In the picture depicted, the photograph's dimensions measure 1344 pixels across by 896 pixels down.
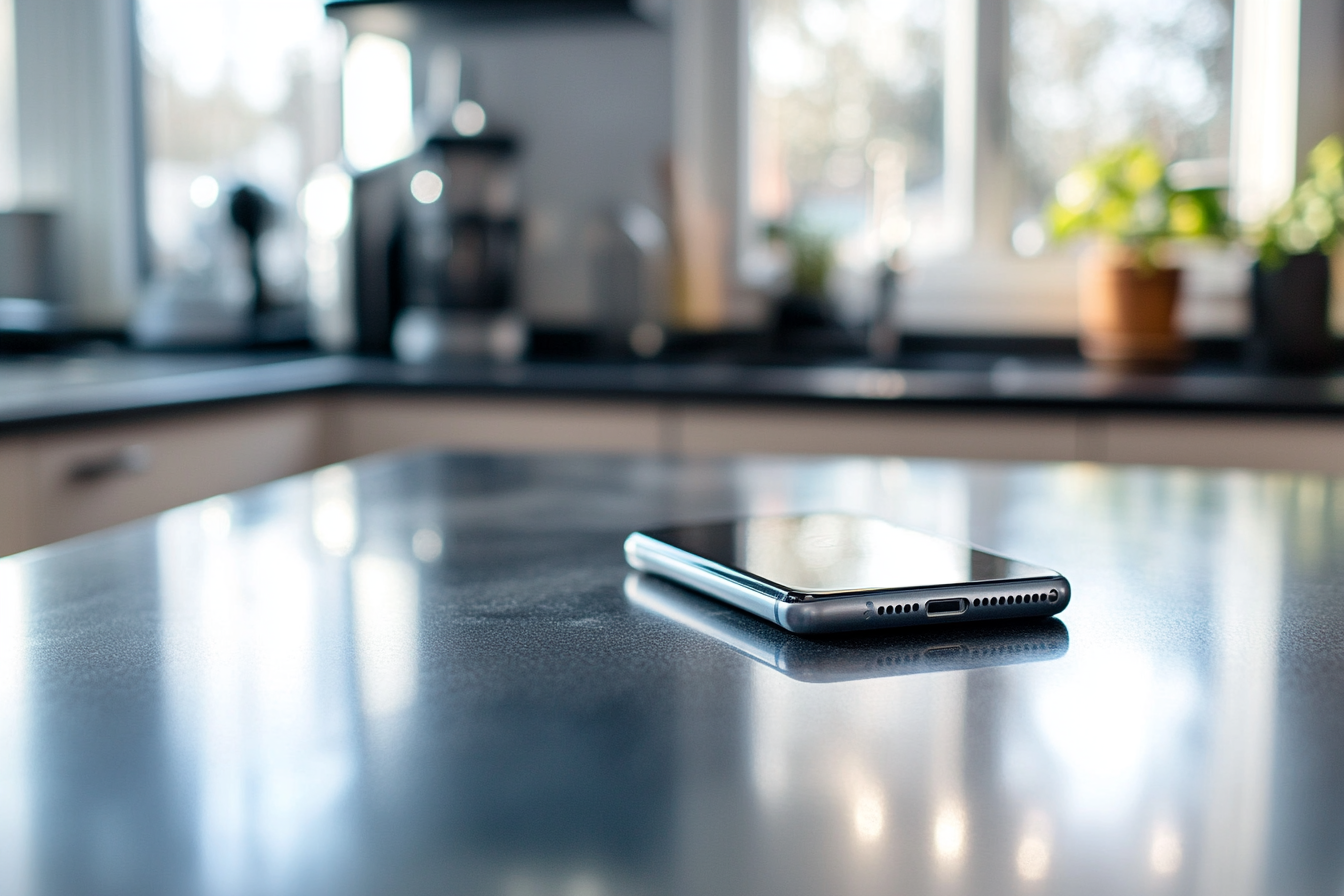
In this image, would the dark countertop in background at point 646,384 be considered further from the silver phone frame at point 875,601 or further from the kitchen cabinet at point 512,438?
the silver phone frame at point 875,601

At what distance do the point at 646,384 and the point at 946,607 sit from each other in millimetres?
1509

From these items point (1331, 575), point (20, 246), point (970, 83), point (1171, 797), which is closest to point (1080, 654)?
point (1171, 797)

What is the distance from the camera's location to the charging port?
60 cm

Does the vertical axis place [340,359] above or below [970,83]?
below

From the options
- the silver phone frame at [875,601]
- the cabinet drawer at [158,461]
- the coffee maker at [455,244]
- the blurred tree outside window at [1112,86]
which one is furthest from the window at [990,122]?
the silver phone frame at [875,601]

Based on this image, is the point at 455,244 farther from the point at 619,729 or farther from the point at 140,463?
the point at 619,729

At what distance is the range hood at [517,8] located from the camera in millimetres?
2348

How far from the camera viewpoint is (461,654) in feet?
1.87

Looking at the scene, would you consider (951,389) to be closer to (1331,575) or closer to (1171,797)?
(1331,575)

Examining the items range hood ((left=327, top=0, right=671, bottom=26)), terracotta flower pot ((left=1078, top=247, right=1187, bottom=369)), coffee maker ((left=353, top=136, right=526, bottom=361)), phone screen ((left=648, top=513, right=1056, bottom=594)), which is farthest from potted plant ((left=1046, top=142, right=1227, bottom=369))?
phone screen ((left=648, top=513, right=1056, bottom=594))

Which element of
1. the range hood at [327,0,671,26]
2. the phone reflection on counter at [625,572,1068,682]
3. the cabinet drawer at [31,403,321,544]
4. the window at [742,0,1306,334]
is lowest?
the cabinet drawer at [31,403,321,544]

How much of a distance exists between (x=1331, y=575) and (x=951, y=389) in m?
1.25

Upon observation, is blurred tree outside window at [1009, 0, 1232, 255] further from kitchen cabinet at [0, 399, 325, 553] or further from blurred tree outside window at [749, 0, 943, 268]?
kitchen cabinet at [0, 399, 325, 553]

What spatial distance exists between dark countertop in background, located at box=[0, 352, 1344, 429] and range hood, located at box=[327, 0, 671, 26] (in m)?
0.67
